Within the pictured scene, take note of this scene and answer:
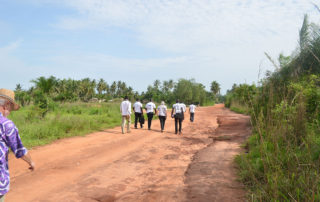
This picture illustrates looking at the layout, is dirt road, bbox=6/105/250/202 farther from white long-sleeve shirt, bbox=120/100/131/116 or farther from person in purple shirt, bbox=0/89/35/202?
white long-sleeve shirt, bbox=120/100/131/116

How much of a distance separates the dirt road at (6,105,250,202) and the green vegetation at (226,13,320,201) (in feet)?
1.79

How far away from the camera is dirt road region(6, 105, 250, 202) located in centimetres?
402

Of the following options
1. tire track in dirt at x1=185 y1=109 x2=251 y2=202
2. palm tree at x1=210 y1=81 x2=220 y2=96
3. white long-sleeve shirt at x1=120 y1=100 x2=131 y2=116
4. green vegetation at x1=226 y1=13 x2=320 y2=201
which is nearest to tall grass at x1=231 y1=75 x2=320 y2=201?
green vegetation at x1=226 y1=13 x2=320 y2=201

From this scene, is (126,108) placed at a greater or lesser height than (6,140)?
greater

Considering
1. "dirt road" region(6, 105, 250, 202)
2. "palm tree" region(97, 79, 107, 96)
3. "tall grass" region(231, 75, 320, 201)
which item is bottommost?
"dirt road" region(6, 105, 250, 202)

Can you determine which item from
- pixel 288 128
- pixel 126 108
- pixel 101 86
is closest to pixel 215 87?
pixel 101 86

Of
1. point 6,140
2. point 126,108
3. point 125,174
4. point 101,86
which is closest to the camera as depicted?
point 6,140

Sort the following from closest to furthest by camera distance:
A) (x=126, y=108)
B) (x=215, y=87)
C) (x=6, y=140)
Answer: (x=6, y=140)
(x=126, y=108)
(x=215, y=87)

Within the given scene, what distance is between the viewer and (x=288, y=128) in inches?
184

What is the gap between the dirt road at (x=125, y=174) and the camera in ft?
13.2

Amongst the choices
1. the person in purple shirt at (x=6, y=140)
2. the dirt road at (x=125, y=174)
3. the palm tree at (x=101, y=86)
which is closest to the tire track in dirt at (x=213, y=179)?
the dirt road at (x=125, y=174)

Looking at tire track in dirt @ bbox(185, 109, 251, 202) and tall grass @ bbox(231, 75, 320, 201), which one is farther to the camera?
tire track in dirt @ bbox(185, 109, 251, 202)

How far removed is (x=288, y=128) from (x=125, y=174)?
345 centimetres

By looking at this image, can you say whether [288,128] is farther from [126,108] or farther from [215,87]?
[215,87]
